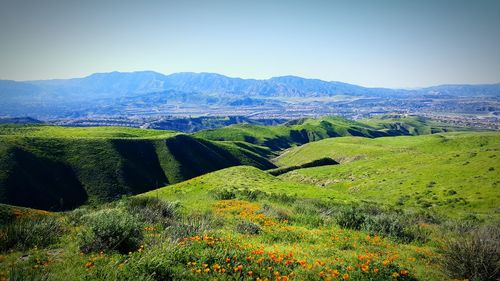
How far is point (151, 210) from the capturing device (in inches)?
654

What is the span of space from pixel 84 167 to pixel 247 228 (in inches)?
4153

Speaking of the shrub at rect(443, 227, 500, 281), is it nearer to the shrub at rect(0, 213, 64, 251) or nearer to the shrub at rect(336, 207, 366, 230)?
the shrub at rect(336, 207, 366, 230)

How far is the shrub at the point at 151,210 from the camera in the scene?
591 inches

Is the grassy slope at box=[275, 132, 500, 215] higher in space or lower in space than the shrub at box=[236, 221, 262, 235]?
lower

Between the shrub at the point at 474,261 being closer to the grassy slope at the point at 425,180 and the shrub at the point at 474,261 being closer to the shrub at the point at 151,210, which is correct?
the shrub at the point at 151,210

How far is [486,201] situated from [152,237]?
1709 inches

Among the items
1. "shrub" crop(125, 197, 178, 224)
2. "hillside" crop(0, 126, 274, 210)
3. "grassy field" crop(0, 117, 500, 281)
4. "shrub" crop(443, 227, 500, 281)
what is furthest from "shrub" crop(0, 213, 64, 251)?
"hillside" crop(0, 126, 274, 210)

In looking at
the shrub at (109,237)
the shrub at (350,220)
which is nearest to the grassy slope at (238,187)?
the shrub at (350,220)

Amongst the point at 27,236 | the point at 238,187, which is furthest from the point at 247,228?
the point at 238,187

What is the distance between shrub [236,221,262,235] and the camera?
45.2 ft

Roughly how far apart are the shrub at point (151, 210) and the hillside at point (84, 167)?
7526 cm

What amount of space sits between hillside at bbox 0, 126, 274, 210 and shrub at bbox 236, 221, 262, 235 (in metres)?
83.5

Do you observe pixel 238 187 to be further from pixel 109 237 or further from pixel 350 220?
pixel 109 237

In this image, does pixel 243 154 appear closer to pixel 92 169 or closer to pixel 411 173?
pixel 92 169
